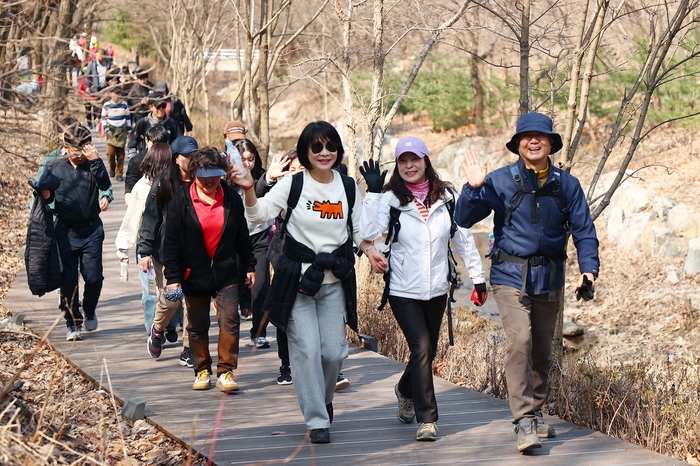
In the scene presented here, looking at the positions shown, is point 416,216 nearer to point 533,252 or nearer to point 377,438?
point 533,252

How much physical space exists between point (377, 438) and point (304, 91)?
35941mm

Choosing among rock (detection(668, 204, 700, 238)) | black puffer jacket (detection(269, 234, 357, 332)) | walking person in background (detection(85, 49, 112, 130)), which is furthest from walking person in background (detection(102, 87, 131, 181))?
black puffer jacket (detection(269, 234, 357, 332))

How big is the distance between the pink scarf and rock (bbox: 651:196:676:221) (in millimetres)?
13789

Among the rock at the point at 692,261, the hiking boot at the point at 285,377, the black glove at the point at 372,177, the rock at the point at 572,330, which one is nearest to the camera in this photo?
the black glove at the point at 372,177

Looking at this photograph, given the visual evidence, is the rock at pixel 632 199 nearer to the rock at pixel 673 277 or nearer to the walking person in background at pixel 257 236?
the rock at pixel 673 277

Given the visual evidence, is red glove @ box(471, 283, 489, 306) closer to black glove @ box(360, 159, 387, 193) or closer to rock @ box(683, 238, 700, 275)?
black glove @ box(360, 159, 387, 193)

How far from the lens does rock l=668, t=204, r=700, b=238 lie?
18.0 meters

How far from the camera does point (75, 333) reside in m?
8.96

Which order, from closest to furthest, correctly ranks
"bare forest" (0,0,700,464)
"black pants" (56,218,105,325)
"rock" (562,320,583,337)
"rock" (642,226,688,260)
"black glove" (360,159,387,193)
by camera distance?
"black glove" (360,159,387,193) → "bare forest" (0,0,700,464) → "black pants" (56,218,105,325) → "rock" (562,320,583,337) → "rock" (642,226,688,260)

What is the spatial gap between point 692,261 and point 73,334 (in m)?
11.5

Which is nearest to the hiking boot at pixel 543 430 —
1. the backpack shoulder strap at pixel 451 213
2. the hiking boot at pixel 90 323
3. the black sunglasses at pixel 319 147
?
the backpack shoulder strap at pixel 451 213

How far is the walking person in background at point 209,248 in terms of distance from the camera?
6.77 meters

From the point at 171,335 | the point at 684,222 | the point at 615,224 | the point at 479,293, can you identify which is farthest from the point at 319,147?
the point at 615,224

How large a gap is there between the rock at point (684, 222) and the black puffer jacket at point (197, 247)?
43.0 feet
